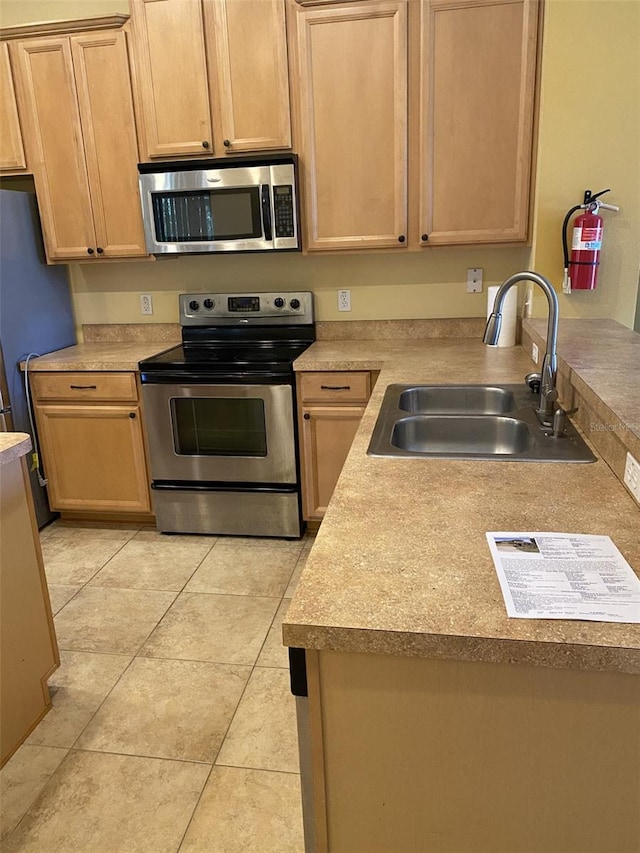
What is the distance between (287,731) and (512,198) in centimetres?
233

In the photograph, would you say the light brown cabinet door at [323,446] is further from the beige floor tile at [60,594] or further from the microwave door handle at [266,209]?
the beige floor tile at [60,594]

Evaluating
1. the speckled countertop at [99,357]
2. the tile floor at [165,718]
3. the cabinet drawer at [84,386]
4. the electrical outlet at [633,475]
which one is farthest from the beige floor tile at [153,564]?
the electrical outlet at [633,475]

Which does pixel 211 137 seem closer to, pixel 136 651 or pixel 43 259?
pixel 43 259

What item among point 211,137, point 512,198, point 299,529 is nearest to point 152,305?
point 211,137

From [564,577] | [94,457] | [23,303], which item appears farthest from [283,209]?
[564,577]

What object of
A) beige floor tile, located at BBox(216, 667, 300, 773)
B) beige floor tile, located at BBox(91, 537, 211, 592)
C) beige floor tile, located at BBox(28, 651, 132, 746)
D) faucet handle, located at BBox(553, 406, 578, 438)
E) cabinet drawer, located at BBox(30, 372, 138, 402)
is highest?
faucet handle, located at BBox(553, 406, 578, 438)

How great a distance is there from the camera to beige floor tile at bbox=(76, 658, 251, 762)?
1851 millimetres

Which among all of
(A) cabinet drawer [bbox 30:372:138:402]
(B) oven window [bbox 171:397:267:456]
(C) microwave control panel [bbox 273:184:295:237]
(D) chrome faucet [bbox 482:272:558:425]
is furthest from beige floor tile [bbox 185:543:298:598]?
(C) microwave control panel [bbox 273:184:295:237]

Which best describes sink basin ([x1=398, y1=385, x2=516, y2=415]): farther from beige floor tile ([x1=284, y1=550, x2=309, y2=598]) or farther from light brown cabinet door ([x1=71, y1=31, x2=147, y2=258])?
light brown cabinet door ([x1=71, y1=31, x2=147, y2=258])

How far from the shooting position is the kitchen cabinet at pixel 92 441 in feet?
10.0

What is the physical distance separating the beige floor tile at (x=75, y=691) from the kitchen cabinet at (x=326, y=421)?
45.5 inches

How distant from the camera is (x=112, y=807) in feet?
5.41

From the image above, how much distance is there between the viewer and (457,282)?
10.4 feet

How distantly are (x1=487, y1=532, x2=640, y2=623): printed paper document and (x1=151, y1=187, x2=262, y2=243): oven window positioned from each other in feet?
7.18
